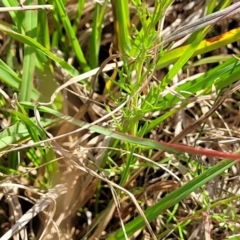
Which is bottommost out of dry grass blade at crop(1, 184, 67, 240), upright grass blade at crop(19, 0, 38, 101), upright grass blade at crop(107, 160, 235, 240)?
dry grass blade at crop(1, 184, 67, 240)

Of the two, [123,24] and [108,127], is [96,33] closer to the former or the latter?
[123,24]

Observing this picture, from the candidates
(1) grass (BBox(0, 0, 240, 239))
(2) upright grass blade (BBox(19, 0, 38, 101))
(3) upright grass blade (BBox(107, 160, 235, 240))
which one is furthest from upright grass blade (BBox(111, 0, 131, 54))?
(3) upright grass blade (BBox(107, 160, 235, 240))

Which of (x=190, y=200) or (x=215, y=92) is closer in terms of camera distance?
(x=215, y=92)

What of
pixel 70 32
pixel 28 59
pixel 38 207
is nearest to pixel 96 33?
pixel 70 32

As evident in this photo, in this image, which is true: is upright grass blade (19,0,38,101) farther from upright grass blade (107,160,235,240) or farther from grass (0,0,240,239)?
upright grass blade (107,160,235,240)

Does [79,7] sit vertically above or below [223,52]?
above

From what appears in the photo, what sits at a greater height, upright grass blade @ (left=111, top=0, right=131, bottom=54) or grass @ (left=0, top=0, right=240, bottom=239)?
upright grass blade @ (left=111, top=0, right=131, bottom=54)

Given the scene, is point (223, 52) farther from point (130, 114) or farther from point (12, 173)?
point (12, 173)

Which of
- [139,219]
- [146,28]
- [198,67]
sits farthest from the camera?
[198,67]

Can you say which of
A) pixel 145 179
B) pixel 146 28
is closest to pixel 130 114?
pixel 146 28
